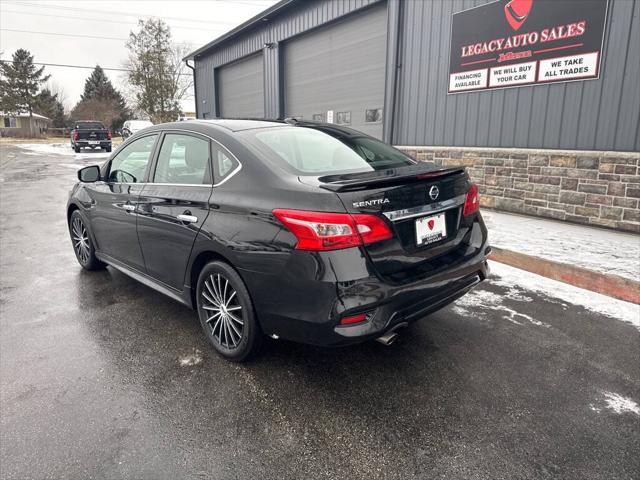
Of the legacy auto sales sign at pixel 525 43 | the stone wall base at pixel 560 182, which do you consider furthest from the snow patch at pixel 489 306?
the legacy auto sales sign at pixel 525 43

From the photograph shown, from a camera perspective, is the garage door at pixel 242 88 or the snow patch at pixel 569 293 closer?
the snow patch at pixel 569 293

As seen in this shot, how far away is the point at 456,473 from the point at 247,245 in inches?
62.1

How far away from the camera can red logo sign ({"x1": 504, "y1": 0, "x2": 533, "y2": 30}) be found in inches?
277

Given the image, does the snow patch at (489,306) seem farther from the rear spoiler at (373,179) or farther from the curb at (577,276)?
the rear spoiler at (373,179)

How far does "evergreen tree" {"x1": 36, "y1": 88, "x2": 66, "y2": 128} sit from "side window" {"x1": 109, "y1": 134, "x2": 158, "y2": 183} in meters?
70.0

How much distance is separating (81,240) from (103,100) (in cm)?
6248

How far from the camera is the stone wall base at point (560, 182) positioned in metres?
6.15

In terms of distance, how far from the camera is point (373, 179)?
8.28 ft

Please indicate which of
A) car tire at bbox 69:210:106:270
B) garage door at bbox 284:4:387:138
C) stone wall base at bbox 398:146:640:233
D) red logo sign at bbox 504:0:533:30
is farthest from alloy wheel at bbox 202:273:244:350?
garage door at bbox 284:4:387:138

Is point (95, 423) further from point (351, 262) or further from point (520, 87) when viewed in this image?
point (520, 87)

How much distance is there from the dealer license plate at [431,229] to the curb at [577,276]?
2.43 meters

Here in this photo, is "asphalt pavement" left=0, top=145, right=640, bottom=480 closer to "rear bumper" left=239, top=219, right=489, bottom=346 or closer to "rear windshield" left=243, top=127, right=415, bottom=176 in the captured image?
"rear bumper" left=239, top=219, right=489, bottom=346

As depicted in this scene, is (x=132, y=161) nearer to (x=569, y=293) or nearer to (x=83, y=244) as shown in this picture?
(x=83, y=244)

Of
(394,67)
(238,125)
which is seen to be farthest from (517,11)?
(238,125)
